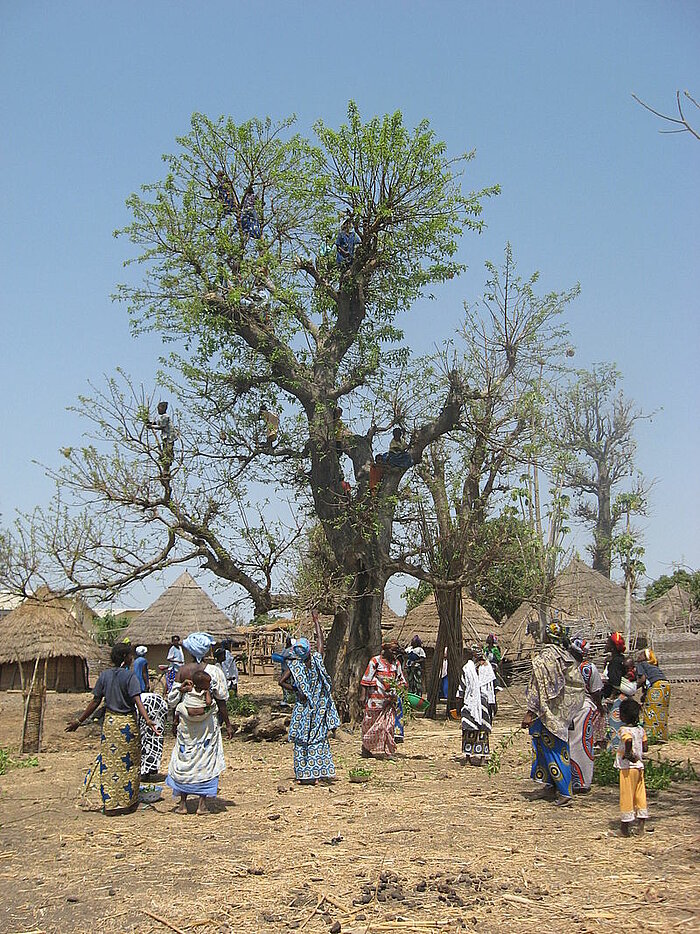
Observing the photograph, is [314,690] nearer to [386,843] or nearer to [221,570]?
[386,843]

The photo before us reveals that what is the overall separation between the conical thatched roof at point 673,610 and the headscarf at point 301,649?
23.9 m

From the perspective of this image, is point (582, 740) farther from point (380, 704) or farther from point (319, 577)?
point (319, 577)

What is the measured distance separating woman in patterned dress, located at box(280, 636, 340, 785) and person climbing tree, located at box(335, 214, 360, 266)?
7.74 meters

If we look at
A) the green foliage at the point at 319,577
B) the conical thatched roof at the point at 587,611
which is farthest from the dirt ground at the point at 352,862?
the conical thatched roof at the point at 587,611

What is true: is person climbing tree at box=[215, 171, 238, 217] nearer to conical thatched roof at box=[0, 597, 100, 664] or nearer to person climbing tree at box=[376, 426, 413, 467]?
person climbing tree at box=[376, 426, 413, 467]

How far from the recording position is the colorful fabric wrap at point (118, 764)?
7.93 m

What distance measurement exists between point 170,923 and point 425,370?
38.4 feet

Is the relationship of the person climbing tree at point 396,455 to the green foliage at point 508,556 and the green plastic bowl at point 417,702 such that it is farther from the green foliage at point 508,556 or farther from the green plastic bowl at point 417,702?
the green plastic bowl at point 417,702

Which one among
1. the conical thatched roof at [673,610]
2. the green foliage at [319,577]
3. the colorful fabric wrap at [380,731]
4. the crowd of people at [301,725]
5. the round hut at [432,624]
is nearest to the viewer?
the crowd of people at [301,725]

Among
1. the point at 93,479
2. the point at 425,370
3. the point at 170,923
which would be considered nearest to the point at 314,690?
the point at 170,923

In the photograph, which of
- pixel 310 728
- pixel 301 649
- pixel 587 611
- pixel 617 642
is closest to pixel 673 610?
pixel 587 611

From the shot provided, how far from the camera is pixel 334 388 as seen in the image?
15.4m

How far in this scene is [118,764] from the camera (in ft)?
26.1

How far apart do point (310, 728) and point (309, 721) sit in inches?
3.0
